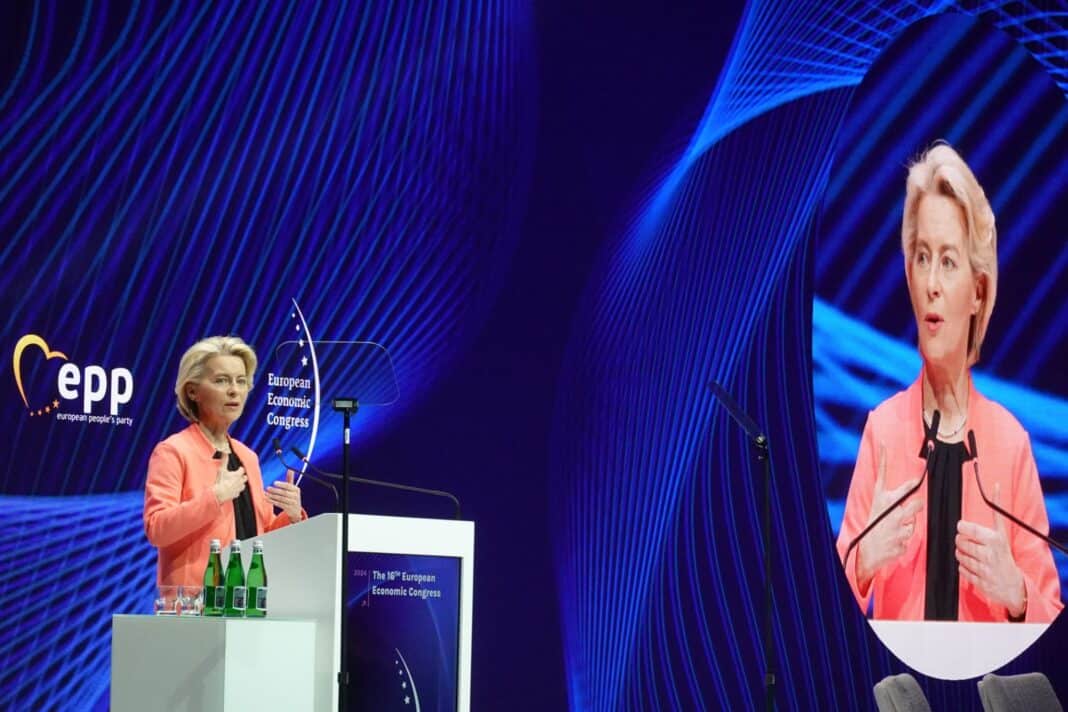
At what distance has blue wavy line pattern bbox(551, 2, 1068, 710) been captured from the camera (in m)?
7.26

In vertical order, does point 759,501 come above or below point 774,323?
below

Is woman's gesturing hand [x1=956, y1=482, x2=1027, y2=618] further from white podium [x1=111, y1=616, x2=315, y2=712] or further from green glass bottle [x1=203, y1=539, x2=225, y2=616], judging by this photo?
green glass bottle [x1=203, y1=539, x2=225, y2=616]

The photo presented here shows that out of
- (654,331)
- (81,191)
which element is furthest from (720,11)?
(81,191)

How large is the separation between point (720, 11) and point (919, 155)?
143cm

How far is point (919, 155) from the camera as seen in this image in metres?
8.02

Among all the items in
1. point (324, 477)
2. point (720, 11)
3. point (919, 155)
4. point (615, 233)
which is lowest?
point (324, 477)

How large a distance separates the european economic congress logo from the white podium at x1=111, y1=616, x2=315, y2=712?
198 cm

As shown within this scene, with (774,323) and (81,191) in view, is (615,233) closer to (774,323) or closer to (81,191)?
(774,323)

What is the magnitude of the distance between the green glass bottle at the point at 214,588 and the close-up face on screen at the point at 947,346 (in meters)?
4.77

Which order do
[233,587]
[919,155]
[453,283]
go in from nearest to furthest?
1. [233,587]
2. [453,283]
3. [919,155]

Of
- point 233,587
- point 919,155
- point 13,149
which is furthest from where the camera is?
point 919,155

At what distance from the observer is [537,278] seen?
7.20m

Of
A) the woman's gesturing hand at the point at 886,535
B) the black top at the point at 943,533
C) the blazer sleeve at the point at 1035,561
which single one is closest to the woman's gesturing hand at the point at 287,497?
the woman's gesturing hand at the point at 886,535

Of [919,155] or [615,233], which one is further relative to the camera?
[919,155]
